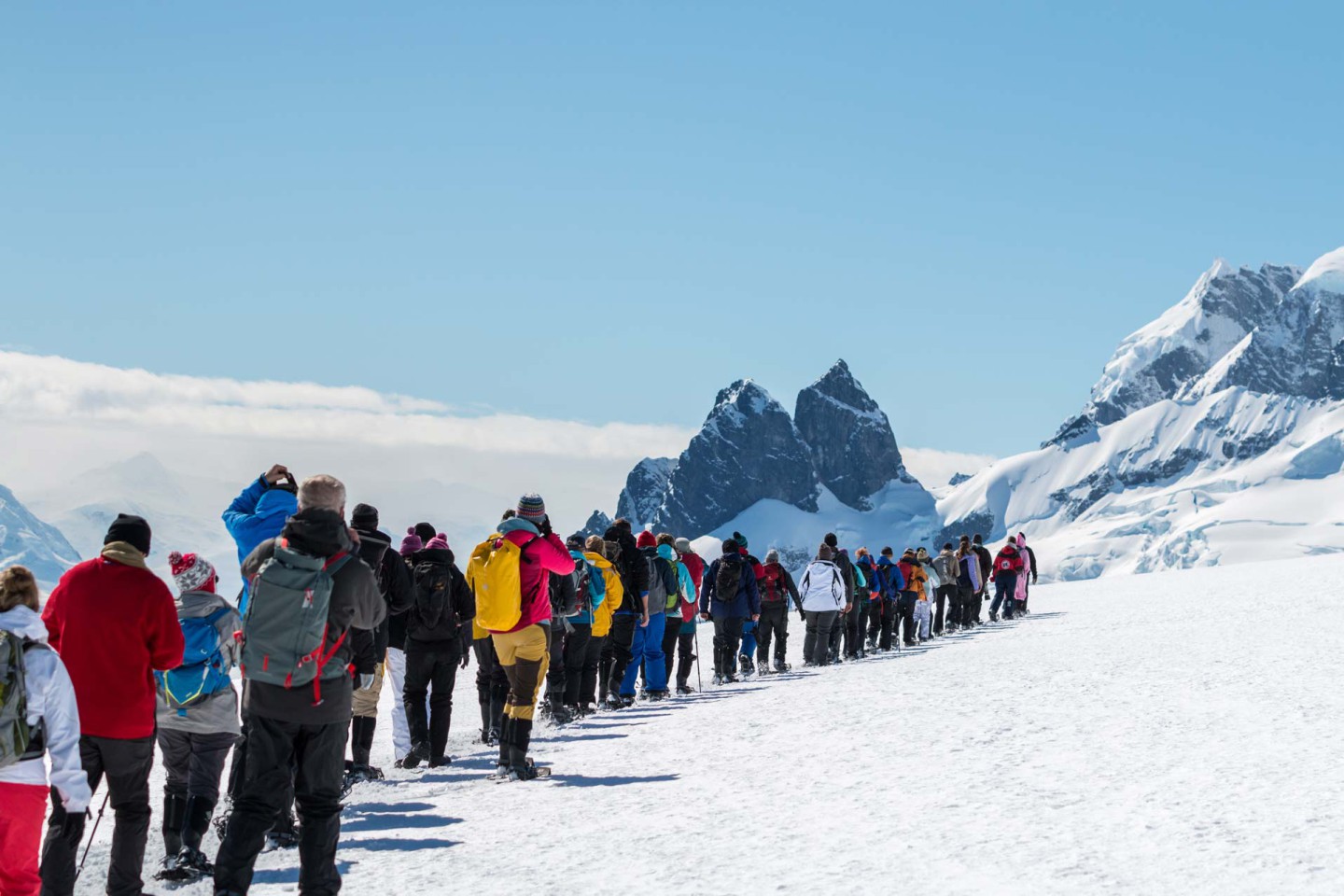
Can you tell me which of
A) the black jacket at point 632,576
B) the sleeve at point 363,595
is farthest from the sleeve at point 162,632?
the black jacket at point 632,576

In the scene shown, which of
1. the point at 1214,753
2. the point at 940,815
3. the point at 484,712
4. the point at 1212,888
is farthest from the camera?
the point at 484,712

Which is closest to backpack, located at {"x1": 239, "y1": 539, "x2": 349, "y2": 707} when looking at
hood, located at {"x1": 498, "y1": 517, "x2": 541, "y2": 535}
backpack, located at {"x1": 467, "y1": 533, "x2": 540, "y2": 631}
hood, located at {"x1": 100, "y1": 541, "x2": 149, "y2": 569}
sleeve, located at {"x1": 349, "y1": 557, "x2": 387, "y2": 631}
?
sleeve, located at {"x1": 349, "y1": 557, "x2": 387, "y2": 631}

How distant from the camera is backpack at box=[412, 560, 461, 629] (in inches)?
461

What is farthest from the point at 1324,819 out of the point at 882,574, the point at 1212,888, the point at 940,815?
the point at 882,574

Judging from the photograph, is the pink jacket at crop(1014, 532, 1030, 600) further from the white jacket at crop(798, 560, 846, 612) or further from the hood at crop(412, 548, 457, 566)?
the hood at crop(412, 548, 457, 566)

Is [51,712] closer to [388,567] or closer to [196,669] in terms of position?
[196,669]

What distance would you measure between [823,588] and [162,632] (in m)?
14.2

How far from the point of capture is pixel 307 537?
6.57 metres

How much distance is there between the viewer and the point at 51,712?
605 cm

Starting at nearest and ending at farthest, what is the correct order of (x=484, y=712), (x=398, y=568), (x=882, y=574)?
1. (x=398, y=568)
2. (x=484, y=712)
3. (x=882, y=574)

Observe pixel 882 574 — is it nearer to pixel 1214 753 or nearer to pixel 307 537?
pixel 1214 753

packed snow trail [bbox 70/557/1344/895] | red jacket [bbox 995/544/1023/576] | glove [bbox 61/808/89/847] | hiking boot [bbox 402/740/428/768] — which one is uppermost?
red jacket [bbox 995/544/1023/576]

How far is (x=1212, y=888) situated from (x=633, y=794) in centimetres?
442

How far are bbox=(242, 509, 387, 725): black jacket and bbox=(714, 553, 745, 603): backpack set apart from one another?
11.7m
